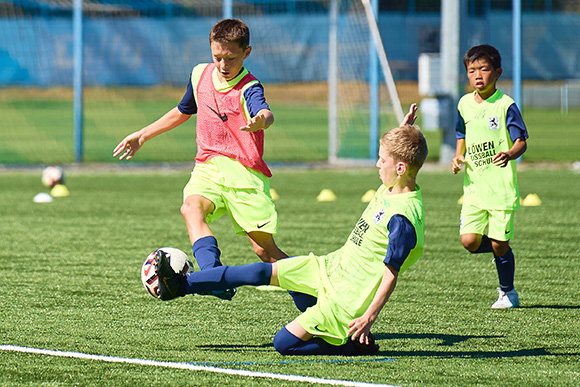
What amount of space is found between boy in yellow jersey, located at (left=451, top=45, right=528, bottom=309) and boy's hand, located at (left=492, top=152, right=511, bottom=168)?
12cm

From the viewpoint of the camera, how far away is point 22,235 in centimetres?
881

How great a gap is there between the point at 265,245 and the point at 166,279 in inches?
43.7

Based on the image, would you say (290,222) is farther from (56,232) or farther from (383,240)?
(383,240)

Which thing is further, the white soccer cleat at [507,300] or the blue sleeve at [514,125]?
the blue sleeve at [514,125]

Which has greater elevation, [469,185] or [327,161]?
[469,185]

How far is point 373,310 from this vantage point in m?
4.25

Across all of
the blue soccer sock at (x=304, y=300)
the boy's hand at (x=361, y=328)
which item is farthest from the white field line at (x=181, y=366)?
the blue soccer sock at (x=304, y=300)

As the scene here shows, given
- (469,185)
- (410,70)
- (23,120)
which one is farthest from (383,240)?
(23,120)

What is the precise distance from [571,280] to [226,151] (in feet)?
9.04

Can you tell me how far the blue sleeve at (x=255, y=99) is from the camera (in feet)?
17.3

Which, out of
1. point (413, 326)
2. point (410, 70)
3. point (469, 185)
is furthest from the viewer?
point (410, 70)

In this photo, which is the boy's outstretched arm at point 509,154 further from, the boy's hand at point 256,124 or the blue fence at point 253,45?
the blue fence at point 253,45

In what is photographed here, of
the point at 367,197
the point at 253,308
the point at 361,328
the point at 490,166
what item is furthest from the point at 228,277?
the point at 367,197

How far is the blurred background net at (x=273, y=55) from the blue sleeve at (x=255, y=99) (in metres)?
11.4
